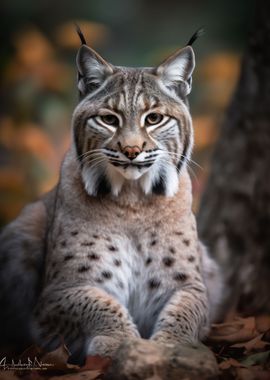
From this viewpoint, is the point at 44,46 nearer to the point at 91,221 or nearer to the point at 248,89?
the point at 248,89

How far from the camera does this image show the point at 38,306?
4.87m

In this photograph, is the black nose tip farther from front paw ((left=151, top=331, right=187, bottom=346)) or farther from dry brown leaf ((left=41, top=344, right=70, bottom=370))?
dry brown leaf ((left=41, top=344, right=70, bottom=370))

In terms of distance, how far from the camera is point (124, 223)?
4742 mm

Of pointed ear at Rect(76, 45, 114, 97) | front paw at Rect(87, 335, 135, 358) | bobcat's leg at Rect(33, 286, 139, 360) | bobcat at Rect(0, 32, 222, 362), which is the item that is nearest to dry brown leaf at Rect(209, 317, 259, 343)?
bobcat at Rect(0, 32, 222, 362)

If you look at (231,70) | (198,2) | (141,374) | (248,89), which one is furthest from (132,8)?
(141,374)

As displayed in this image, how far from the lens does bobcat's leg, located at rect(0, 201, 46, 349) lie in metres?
5.08

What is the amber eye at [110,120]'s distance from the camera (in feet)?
14.6

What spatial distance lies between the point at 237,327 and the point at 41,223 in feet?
5.15

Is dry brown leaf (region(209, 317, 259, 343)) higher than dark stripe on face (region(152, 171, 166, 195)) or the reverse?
the reverse

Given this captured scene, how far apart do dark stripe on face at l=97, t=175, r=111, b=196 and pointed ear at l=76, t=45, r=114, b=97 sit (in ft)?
1.75

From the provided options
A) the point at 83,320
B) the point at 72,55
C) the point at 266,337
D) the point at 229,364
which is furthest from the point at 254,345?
the point at 72,55

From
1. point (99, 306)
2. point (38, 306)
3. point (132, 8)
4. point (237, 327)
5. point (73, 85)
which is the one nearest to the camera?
point (99, 306)

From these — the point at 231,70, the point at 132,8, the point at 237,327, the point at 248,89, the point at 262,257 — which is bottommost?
the point at 237,327

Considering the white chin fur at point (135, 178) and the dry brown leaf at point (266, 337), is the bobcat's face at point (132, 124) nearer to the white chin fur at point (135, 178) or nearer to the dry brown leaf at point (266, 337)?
the white chin fur at point (135, 178)
